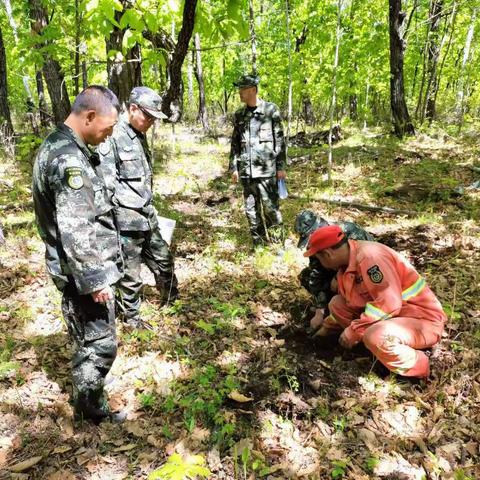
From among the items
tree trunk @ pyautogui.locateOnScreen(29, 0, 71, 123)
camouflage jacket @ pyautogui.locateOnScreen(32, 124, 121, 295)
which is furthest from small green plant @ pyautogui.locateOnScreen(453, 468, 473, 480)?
tree trunk @ pyautogui.locateOnScreen(29, 0, 71, 123)

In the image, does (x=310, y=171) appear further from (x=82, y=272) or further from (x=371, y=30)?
(x=82, y=272)

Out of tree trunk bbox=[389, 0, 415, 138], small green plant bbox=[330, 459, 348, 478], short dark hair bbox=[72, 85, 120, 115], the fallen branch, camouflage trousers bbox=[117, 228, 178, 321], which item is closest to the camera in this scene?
short dark hair bbox=[72, 85, 120, 115]

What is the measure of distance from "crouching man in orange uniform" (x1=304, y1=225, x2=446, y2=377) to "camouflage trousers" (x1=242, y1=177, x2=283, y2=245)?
2197 mm

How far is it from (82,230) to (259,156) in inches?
138

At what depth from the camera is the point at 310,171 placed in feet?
32.7

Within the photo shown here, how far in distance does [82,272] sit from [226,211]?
17.7 ft

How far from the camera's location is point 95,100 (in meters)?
2.45

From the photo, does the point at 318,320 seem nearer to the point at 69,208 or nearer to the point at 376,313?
the point at 376,313

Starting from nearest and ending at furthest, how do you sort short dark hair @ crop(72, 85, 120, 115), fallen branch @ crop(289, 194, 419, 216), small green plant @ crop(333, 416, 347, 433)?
1. short dark hair @ crop(72, 85, 120, 115)
2. small green plant @ crop(333, 416, 347, 433)
3. fallen branch @ crop(289, 194, 419, 216)

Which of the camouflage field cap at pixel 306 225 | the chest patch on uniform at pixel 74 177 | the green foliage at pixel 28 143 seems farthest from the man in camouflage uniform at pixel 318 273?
the green foliage at pixel 28 143

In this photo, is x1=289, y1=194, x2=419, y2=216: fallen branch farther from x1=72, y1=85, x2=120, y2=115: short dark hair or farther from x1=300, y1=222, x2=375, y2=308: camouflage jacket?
x1=72, y1=85, x2=120, y2=115: short dark hair

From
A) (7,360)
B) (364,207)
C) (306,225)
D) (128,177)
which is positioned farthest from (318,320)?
(364,207)

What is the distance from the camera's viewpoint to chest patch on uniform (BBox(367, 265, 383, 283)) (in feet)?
10.7

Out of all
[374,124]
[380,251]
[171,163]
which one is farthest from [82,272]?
[374,124]
